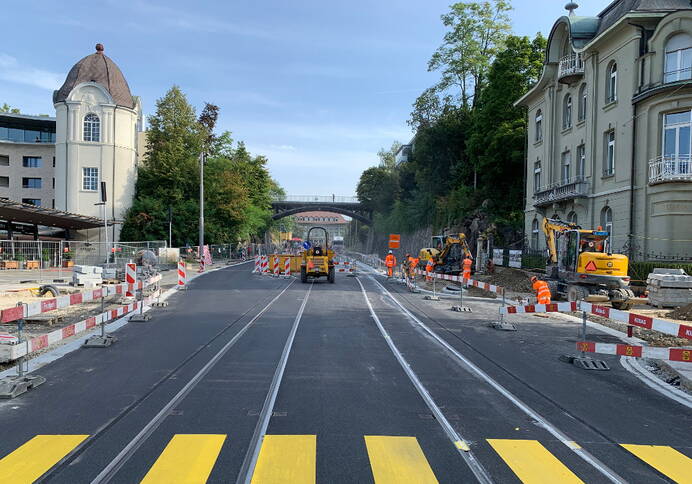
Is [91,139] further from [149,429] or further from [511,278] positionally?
[149,429]

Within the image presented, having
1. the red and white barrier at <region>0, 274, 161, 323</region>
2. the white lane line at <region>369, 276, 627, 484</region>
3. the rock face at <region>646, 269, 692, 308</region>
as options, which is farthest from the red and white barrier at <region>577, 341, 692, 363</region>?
the rock face at <region>646, 269, 692, 308</region>

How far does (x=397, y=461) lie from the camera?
4.89m

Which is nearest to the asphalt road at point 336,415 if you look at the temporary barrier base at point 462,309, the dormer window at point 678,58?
the temporary barrier base at point 462,309

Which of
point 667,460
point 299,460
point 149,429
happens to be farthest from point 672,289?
point 149,429

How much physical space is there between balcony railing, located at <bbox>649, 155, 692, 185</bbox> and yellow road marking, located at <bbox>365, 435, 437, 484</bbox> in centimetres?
2120

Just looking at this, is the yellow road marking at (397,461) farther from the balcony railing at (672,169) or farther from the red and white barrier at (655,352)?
the balcony railing at (672,169)

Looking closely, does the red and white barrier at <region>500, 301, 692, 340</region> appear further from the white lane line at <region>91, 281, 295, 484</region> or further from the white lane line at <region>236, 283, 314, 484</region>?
the white lane line at <region>91, 281, 295, 484</region>

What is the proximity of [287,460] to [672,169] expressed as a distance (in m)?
23.0

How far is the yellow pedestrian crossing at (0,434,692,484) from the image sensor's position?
4539 mm

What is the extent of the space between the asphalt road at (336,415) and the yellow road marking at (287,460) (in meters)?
0.02

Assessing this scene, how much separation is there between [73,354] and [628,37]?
85.9 feet

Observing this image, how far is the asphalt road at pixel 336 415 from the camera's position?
4758mm

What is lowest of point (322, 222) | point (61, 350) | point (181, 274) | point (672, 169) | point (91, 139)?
point (61, 350)

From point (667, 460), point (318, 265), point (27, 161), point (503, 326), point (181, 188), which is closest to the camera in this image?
point (667, 460)
